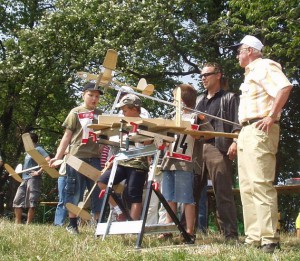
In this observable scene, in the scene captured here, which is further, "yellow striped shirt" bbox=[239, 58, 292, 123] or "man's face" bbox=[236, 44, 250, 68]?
"man's face" bbox=[236, 44, 250, 68]

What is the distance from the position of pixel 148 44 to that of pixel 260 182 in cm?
1213

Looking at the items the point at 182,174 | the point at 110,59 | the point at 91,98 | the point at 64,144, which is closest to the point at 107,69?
the point at 110,59

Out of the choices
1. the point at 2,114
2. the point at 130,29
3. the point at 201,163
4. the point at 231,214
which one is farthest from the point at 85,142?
the point at 2,114

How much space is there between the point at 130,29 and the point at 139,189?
11.1 meters

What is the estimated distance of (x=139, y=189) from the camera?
582 centimetres

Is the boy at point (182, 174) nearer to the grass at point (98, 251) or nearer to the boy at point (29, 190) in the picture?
the grass at point (98, 251)

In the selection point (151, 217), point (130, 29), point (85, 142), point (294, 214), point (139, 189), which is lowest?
point (294, 214)

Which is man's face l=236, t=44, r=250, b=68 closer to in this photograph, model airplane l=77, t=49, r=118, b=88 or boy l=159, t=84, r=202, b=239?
boy l=159, t=84, r=202, b=239

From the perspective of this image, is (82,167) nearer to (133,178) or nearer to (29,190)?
(133,178)

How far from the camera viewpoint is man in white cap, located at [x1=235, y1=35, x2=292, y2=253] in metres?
4.37

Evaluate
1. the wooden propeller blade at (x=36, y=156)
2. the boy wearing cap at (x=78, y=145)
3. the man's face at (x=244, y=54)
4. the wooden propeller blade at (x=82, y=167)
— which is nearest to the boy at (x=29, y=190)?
the boy wearing cap at (x=78, y=145)

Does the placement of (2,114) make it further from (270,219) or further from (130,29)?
(270,219)

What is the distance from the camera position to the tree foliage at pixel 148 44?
14758 millimetres

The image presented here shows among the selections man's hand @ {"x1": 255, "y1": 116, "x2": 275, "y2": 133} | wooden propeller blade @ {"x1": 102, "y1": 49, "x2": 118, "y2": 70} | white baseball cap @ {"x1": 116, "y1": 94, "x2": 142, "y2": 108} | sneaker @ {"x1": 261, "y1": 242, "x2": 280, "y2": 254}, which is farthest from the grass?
wooden propeller blade @ {"x1": 102, "y1": 49, "x2": 118, "y2": 70}
